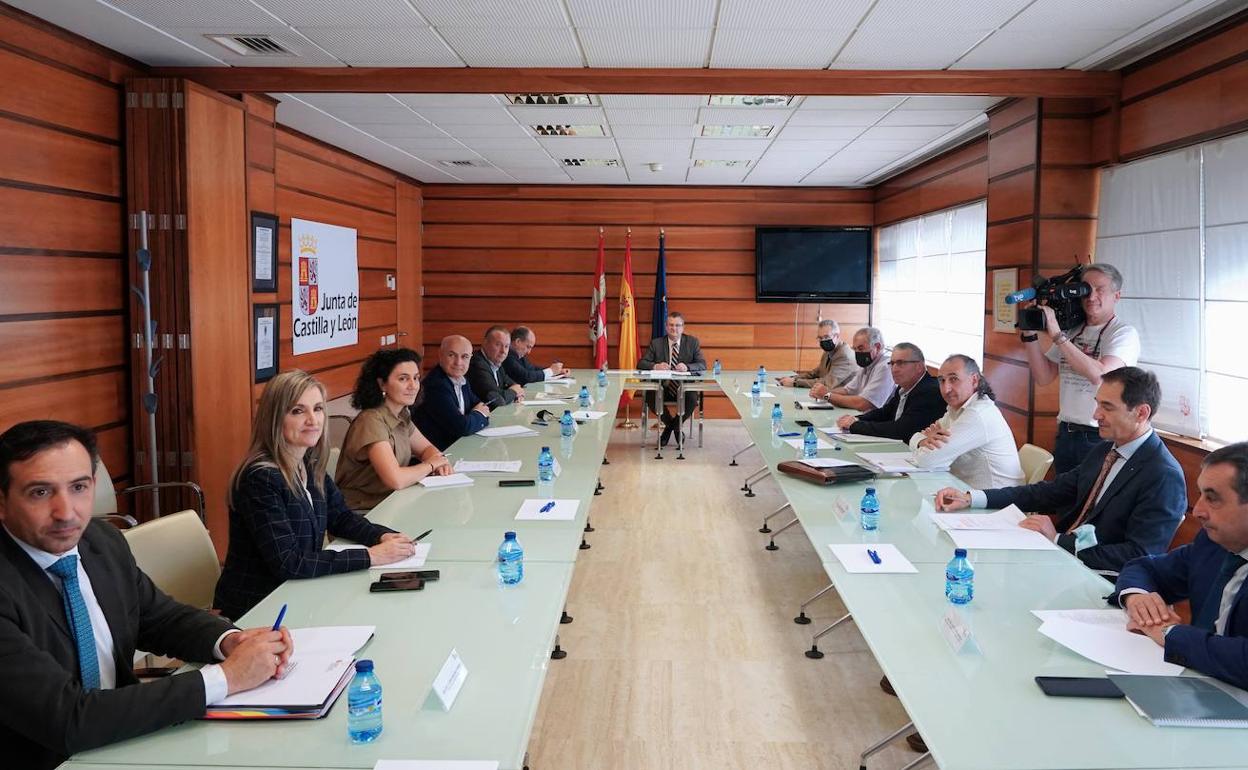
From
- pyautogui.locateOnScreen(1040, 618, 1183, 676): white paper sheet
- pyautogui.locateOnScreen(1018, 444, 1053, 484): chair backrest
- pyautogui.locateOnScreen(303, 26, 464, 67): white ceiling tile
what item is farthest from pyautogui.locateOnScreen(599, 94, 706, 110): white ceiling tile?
pyautogui.locateOnScreen(1040, 618, 1183, 676): white paper sheet

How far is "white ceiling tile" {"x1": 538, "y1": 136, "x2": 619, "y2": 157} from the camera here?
24.3 feet

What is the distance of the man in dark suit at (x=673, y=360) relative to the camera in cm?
903

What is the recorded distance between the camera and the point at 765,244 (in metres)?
10.6

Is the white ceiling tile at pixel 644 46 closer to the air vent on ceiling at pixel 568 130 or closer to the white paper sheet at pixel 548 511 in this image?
the air vent on ceiling at pixel 568 130

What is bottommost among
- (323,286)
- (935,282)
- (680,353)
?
(680,353)

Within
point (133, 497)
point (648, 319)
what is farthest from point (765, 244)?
point (133, 497)

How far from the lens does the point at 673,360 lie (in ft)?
30.3

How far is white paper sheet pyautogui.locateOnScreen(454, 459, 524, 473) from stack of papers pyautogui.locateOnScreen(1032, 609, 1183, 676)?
253cm

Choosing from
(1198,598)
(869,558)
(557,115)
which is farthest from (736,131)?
(1198,598)

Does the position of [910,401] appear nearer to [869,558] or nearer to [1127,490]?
[1127,490]

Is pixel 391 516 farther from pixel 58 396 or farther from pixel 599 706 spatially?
pixel 58 396

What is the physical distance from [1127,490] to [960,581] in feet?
3.27

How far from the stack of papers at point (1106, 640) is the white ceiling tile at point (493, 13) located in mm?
3188

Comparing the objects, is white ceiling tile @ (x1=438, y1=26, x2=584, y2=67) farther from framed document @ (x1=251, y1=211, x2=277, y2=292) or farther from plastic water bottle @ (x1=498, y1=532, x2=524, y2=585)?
plastic water bottle @ (x1=498, y1=532, x2=524, y2=585)
